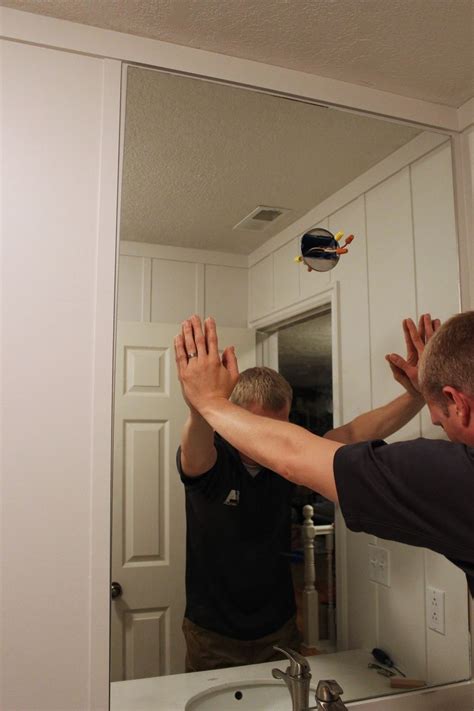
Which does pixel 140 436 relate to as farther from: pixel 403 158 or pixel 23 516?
pixel 403 158

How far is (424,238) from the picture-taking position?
167cm

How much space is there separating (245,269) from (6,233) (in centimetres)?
56

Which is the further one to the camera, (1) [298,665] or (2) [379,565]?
(2) [379,565]

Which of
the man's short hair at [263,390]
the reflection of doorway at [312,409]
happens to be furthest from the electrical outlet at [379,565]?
the man's short hair at [263,390]

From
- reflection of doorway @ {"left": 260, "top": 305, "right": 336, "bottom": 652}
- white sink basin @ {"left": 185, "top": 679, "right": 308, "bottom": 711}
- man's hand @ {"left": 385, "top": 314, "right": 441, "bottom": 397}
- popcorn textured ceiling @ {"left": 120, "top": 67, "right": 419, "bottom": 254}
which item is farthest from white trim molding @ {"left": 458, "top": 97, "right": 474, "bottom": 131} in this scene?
white sink basin @ {"left": 185, "top": 679, "right": 308, "bottom": 711}

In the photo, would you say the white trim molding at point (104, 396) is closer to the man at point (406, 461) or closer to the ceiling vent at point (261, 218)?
the man at point (406, 461)

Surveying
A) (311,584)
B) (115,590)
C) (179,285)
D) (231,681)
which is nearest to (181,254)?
(179,285)

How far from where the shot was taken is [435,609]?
5.12 feet

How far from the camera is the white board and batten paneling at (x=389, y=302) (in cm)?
153

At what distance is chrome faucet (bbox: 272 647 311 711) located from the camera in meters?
1.28

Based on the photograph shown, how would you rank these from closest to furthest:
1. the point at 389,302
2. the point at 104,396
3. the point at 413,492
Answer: the point at 413,492, the point at 104,396, the point at 389,302

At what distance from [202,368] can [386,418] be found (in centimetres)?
63

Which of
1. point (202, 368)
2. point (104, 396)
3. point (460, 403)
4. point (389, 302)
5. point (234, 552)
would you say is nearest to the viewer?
point (460, 403)

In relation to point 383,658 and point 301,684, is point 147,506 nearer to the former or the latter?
point 301,684
